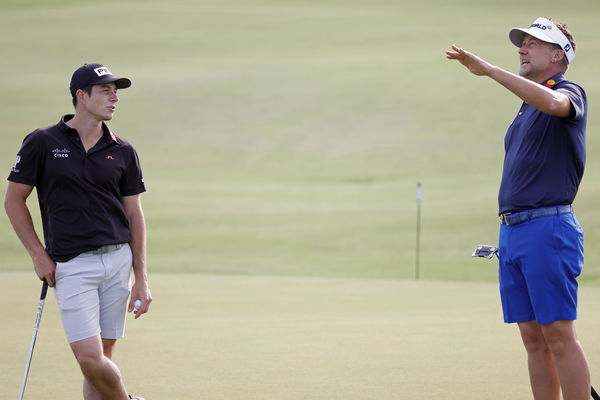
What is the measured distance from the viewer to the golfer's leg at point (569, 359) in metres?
4.86

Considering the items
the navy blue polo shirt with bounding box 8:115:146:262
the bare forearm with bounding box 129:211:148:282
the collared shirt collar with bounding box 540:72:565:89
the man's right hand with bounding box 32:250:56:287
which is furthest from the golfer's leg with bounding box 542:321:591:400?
the man's right hand with bounding box 32:250:56:287

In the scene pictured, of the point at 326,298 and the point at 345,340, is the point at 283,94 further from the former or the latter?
the point at 345,340

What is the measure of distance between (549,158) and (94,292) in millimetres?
2329

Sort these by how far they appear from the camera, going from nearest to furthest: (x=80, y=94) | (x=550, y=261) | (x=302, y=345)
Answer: (x=550, y=261), (x=80, y=94), (x=302, y=345)

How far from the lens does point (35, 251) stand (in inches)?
201

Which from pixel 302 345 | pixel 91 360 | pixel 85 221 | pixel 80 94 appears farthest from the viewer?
pixel 302 345

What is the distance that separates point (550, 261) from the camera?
484 centimetres

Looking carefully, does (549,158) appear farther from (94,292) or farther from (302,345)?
(302,345)

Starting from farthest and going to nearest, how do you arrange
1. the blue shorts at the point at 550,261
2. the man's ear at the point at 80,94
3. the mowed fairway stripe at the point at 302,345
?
the mowed fairway stripe at the point at 302,345, the man's ear at the point at 80,94, the blue shorts at the point at 550,261

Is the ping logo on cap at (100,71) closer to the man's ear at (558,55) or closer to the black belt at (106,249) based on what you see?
the black belt at (106,249)

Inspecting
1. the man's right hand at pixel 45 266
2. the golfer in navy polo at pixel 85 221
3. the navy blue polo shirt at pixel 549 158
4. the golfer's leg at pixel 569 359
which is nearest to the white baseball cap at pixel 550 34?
the navy blue polo shirt at pixel 549 158

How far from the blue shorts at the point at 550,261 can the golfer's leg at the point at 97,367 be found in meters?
2.06

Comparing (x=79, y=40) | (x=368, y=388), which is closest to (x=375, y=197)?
(x=368, y=388)

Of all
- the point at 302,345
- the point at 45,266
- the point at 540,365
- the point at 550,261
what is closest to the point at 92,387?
the point at 45,266
